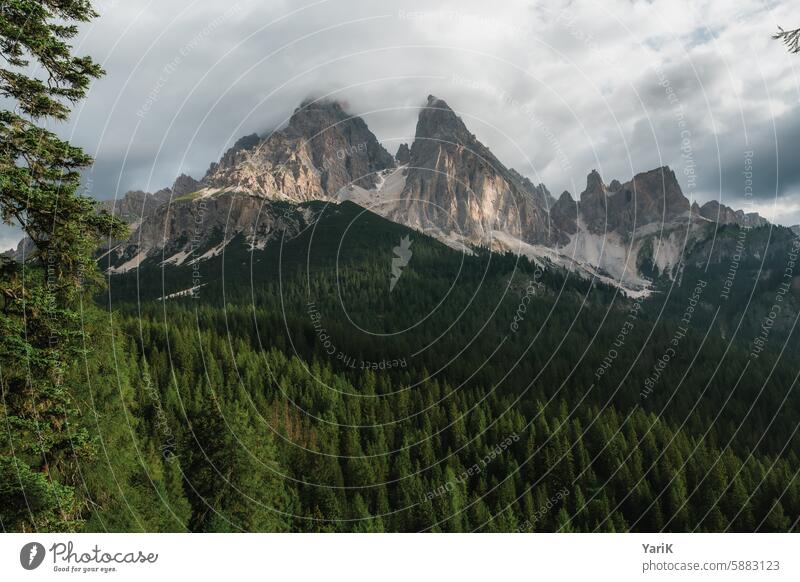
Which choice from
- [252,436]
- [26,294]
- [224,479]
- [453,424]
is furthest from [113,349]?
[453,424]

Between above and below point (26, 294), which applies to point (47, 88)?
above

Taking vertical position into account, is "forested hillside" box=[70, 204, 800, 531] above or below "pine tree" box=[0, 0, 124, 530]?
below

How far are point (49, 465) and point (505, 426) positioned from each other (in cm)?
8905

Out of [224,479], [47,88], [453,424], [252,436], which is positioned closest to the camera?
[47,88]

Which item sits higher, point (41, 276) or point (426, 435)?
point (41, 276)

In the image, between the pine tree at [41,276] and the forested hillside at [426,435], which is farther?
the forested hillside at [426,435]

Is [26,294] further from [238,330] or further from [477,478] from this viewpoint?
[238,330]

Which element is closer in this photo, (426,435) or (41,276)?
(41,276)

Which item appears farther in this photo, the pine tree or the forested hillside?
the forested hillside

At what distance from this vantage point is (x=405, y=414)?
331 feet

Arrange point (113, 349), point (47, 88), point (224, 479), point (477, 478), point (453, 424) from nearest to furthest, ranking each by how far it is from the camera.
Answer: point (47, 88) → point (113, 349) → point (224, 479) → point (477, 478) → point (453, 424)

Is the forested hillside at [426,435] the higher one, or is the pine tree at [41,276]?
the pine tree at [41,276]

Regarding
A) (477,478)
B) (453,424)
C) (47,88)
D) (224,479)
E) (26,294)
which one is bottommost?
(477,478)
